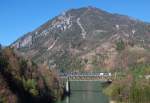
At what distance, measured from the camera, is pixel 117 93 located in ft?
499

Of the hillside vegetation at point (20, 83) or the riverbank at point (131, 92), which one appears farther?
the riverbank at point (131, 92)

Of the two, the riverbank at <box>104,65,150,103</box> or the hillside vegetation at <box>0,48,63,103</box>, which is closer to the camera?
the hillside vegetation at <box>0,48,63,103</box>

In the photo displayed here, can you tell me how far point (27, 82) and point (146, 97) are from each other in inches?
1322

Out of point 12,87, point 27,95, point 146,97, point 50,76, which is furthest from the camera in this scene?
point 50,76

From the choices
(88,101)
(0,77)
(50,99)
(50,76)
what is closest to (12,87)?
(0,77)

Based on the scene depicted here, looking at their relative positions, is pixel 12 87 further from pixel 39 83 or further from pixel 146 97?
pixel 146 97

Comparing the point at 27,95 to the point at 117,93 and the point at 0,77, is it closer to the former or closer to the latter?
the point at 0,77

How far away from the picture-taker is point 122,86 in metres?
154

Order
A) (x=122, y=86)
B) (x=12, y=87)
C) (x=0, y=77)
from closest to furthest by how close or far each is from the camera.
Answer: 1. (x=0, y=77)
2. (x=12, y=87)
3. (x=122, y=86)

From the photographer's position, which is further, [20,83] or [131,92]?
[131,92]

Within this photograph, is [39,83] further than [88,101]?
No

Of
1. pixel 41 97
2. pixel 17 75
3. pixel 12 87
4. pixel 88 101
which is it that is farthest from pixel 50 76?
pixel 12 87

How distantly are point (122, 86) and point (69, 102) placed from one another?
1843 centimetres

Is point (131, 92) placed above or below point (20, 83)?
below
